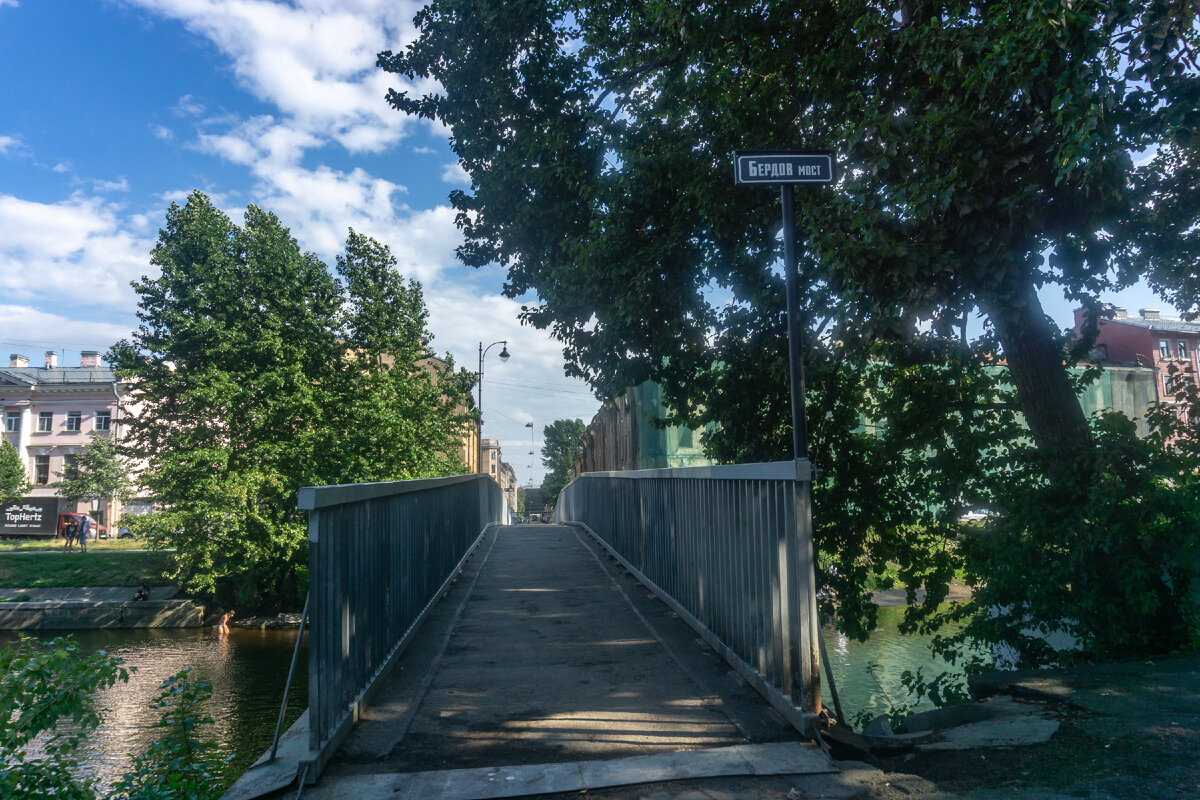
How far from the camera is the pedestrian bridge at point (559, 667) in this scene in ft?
12.8

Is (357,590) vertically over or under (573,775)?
over

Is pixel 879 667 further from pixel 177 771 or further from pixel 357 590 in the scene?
pixel 177 771

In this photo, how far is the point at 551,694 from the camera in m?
5.30

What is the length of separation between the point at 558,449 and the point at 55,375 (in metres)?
71.4

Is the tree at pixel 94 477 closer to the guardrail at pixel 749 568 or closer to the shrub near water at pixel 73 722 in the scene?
the shrub near water at pixel 73 722

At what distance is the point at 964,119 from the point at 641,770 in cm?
573

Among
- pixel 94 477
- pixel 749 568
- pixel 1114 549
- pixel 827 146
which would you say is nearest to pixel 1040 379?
pixel 1114 549

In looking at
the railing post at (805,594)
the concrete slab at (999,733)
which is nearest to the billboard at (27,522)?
the railing post at (805,594)

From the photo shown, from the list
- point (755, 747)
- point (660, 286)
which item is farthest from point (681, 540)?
point (660, 286)

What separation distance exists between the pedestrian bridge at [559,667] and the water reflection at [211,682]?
504cm

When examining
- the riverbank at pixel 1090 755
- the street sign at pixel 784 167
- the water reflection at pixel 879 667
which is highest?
the street sign at pixel 784 167

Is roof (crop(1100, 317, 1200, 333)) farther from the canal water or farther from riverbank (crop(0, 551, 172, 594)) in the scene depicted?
riverbank (crop(0, 551, 172, 594))

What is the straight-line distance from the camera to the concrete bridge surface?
3.86 metres

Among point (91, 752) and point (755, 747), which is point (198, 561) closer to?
point (91, 752)
